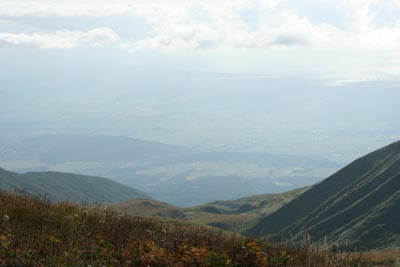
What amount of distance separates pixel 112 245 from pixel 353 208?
4833 inches

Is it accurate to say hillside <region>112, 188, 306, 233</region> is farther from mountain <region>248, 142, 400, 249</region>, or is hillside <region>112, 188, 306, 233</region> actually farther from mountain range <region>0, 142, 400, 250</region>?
mountain <region>248, 142, 400, 249</region>

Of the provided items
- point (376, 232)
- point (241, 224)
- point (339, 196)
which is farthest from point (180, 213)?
point (376, 232)

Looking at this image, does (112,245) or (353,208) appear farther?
(353,208)

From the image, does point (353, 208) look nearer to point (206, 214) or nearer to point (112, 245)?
point (206, 214)

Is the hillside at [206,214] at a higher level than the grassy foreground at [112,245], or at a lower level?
lower

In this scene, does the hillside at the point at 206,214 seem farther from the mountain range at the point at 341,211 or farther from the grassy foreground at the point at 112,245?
the grassy foreground at the point at 112,245

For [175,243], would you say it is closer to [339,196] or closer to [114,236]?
[114,236]

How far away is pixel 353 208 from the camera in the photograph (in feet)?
404

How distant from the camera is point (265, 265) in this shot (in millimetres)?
8266

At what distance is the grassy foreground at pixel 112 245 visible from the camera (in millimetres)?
7895

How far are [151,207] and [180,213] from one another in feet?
38.9

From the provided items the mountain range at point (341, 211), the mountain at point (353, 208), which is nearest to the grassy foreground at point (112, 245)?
the mountain at point (353, 208)

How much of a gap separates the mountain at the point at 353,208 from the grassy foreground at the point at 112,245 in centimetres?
9029

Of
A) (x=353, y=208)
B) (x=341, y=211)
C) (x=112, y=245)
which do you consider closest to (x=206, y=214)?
(x=341, y=211)
